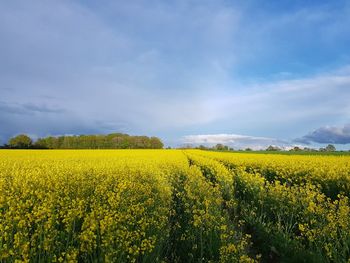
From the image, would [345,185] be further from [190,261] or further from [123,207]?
[123,207]

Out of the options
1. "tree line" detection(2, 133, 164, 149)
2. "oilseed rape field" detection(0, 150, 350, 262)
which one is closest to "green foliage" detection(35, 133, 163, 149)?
Result: "tree line" detection(2, 133, 164, 149)

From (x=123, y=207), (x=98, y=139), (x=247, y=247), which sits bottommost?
(x=247, y=247)

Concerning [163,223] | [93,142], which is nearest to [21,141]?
[93,142]

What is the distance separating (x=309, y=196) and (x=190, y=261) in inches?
176

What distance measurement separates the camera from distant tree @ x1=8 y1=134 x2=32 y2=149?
91.9 meters

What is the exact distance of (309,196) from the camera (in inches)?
372

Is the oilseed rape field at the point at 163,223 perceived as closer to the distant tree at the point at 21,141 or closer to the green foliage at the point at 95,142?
the distant tree at the point at 21,141

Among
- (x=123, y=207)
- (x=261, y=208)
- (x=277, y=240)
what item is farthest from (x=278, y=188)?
(x=123, y=207)

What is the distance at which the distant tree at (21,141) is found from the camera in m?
91.9

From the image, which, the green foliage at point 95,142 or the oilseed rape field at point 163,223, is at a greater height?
the green foliage at point 95,142

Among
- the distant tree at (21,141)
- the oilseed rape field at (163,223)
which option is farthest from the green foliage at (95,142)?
the oilseed rape field at (163,223)

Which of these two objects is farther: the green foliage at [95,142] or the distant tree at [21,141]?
the green foliage at [95,142]

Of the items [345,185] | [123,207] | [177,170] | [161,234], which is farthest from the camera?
[177,170]

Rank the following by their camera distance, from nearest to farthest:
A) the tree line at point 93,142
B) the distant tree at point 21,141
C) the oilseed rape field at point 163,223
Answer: the oilseed rape field at point 163,223 < the distant tree at point 21,141 < the tree line at point 93,142
